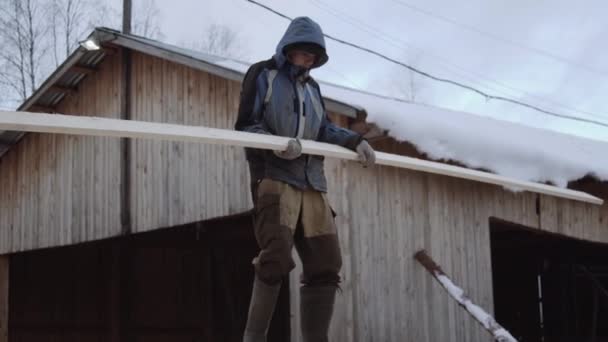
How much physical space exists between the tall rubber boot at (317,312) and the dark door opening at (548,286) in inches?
291

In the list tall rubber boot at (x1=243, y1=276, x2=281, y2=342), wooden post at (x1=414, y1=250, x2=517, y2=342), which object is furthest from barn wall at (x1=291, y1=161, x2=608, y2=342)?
tall rubber boot at (x1=243, y1=276, x2=281, y2=342)

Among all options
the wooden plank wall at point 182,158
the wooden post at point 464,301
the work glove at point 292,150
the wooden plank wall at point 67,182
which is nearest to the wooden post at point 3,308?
the wooden plank wall at point 67,182

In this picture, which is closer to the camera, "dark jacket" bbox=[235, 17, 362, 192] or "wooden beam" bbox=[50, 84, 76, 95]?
"dark jacket" bbox=[235, 17, 362, 192]

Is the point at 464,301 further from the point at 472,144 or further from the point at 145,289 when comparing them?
the point at 145,289

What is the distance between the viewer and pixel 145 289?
39.5 ft

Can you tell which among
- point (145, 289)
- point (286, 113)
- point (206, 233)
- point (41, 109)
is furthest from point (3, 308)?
point (286, 113)

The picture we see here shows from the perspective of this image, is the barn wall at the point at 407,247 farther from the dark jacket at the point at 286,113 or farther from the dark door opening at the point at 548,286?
the dark door opening at the point at 548,286

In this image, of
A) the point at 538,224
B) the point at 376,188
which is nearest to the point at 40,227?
the point at 376,188

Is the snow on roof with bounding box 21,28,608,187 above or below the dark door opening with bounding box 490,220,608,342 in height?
above

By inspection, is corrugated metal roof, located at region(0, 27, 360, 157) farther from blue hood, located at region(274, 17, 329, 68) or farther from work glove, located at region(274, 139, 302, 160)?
work glove, located at region(274, 139, 302, 160)

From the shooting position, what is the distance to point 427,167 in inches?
171

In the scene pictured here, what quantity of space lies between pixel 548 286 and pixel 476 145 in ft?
19.6

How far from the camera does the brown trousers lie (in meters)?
3.40

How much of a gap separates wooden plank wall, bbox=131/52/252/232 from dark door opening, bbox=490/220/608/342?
4604 mm
